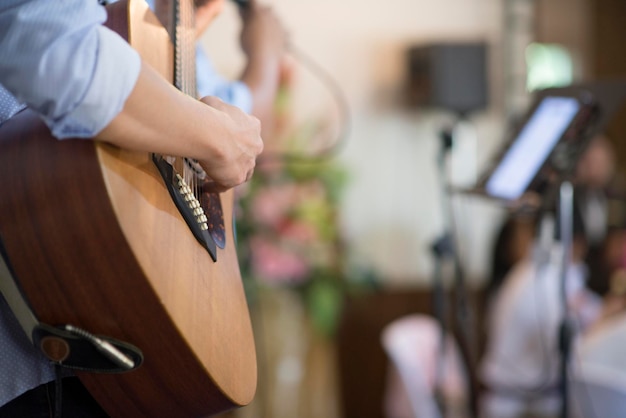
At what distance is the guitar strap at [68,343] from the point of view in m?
0.75

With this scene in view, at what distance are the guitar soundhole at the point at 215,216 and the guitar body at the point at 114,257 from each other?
12cm

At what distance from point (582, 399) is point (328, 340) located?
142 centimetres

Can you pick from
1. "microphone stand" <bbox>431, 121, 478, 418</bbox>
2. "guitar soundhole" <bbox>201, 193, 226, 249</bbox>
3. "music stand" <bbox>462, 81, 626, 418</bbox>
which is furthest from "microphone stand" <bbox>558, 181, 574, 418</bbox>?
"guitar soundhole" <bbox>201, 193, 226, 249</bbox>

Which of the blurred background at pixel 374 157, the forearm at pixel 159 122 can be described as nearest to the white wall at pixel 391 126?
the blurred background at pixel 374 157

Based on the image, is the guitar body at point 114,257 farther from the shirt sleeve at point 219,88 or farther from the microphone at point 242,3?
the microphone at point 242,3

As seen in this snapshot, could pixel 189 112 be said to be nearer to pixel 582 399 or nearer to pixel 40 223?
pixel 40 223

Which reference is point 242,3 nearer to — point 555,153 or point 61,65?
point 555,153

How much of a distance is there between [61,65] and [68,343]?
25 cm

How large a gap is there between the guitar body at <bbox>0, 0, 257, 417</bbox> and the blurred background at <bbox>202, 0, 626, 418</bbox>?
95.6 inches

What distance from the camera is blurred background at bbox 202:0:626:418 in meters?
3.43

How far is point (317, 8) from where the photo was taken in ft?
12.8

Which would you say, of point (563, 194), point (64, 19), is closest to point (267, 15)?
point (563, 194)

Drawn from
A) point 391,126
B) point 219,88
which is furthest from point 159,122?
point 391,126

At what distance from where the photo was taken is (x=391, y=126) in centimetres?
409
